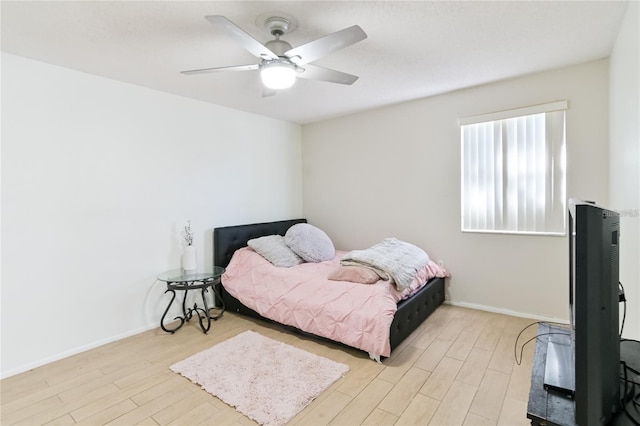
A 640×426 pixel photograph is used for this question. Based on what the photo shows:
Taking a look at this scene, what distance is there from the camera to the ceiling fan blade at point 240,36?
1533mm

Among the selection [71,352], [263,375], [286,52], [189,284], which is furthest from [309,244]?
[71,352]

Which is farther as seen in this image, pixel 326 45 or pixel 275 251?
pixel 275 251

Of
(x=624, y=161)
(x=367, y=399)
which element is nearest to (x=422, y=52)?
(x=624, y=161)

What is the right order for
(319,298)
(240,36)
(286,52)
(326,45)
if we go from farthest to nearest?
(319,298), (286,52), (326,45), (240,36)

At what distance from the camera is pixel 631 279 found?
1924 millimetres

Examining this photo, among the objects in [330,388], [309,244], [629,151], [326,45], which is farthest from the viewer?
[309,244]

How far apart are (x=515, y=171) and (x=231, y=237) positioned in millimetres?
3162

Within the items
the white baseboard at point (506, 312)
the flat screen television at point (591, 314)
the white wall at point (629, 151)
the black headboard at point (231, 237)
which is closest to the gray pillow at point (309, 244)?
the black headboard at point (231, 237)

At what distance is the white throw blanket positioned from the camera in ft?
9.32

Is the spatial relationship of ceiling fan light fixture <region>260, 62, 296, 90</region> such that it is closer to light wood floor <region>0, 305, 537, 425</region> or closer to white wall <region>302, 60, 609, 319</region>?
light wood floor <region>0, 305, 537, 425</region>

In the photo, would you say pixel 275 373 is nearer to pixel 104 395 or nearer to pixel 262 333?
pixel 262 333

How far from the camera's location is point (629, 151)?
6.59ft

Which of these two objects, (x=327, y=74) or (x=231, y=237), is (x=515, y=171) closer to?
(x=327, y=74)

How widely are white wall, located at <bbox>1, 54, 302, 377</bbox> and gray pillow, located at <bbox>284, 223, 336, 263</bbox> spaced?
2.87 ft
